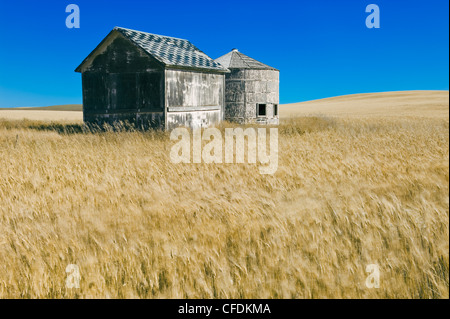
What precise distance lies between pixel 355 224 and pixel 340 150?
463 centimetres

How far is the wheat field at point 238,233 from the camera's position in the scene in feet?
8.96

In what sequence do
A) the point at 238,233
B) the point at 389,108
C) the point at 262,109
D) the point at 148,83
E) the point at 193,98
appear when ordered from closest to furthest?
the point at 238,233
the point at 148,83
the point at 193,98
the point at 262,109
the point at 389,108

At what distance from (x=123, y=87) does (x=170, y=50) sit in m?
2.71

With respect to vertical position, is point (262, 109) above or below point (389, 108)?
below

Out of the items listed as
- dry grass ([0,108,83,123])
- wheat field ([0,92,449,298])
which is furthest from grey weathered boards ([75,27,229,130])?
dry grass ([0,108,83,123])

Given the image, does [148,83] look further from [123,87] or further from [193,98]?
[193,98]

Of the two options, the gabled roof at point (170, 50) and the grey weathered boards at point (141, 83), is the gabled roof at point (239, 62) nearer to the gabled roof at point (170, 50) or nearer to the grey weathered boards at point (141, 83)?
the gabled roof at point (170, 50)

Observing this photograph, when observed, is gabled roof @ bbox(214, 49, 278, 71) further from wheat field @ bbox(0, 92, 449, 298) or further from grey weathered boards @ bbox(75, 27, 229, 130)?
wheat field @ bbox(0, 92, 449, 298)

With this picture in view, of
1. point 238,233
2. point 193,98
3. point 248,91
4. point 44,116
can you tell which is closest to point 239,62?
point 248,91

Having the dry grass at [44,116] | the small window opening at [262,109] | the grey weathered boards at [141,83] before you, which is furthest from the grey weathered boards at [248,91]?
the dry grass at [44,116]

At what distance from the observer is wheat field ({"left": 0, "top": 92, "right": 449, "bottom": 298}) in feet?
8.96

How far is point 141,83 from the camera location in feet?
48.4
